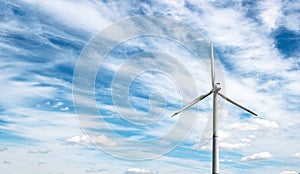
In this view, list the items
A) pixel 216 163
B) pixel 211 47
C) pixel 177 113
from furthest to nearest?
pixel 211 47 < pixel 177 113 < pixel 216 163

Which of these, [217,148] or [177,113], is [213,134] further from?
[177,113]

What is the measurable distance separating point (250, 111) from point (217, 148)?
16.5 m

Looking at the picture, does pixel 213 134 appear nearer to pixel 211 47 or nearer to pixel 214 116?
pixel 214 116

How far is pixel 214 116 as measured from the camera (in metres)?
102

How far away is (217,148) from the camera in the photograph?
94.2 metres

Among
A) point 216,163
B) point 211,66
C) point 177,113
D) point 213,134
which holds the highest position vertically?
point 211,66

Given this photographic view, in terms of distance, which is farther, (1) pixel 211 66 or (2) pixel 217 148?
(1) pixel 211 66

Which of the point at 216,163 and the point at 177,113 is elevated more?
the point at 177,113

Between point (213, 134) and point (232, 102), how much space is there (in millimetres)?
17069

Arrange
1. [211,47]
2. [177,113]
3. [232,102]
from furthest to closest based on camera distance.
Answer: [211,47] → [232,102] → [177,113]

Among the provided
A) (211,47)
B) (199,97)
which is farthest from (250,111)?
(211,47)

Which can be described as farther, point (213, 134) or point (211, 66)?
point (211, 66)

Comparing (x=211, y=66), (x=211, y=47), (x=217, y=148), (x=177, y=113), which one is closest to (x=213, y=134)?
(x=217, y=148)

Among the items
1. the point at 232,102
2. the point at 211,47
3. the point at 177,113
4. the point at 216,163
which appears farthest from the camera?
the point at 211,47
